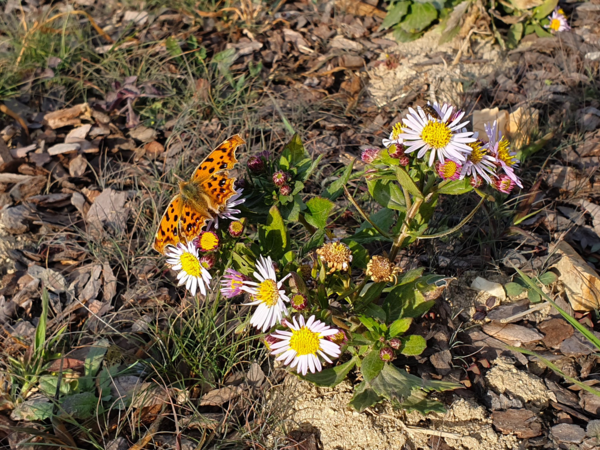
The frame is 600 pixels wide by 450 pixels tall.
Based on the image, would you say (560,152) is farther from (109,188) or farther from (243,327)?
(109,188)

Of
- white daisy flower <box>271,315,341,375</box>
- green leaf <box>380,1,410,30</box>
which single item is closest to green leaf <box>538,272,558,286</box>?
white daisy flower <box>271,315,341,375</box>

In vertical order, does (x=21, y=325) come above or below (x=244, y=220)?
below

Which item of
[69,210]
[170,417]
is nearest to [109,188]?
[69,210]

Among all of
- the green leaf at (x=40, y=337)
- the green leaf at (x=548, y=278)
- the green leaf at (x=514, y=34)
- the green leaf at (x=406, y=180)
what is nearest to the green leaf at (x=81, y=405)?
the green leaf at (x=40, y=337)

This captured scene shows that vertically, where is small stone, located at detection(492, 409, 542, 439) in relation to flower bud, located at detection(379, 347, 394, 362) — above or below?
below

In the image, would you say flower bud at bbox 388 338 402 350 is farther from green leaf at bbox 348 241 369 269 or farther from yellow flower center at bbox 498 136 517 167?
yellow flower center at bbox 498 136 517 167

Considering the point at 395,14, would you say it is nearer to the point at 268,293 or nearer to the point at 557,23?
the point at 557,23

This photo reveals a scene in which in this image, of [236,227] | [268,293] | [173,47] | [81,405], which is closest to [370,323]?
[268,293]
